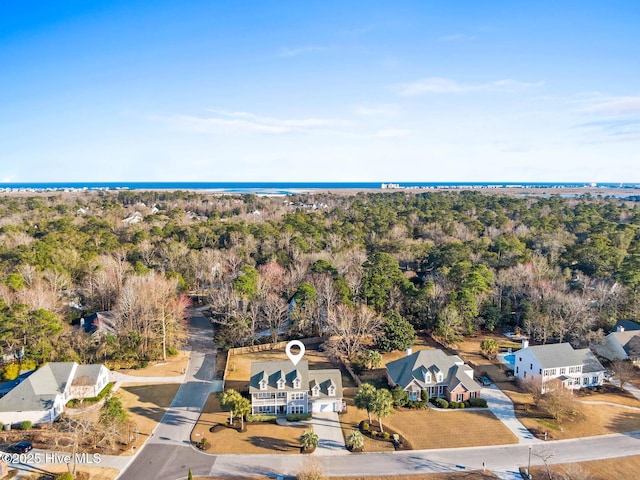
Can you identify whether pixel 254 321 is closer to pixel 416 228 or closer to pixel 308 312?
pixel 308 312

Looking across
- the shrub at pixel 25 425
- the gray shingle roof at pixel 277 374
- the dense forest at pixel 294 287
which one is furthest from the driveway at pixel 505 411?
the shrub at pixel 25 425

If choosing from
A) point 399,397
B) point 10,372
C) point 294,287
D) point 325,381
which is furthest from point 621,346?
point 10,372

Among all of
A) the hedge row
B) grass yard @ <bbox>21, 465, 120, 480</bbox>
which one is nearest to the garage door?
grass yard @ <bbox>21, 465, 120, 480</bbox>

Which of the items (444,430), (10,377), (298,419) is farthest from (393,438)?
(10,377)

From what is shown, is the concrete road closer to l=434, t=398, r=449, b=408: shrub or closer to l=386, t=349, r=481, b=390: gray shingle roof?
l=386, t=349, r=481, b=390: gray shingle roof

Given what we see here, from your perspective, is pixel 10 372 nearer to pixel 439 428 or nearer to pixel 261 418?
pixel 261 418

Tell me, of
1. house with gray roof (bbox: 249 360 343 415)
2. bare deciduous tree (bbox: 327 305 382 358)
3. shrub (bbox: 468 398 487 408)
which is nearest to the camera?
house with gray roof (bbox: 249 360 343 415)
